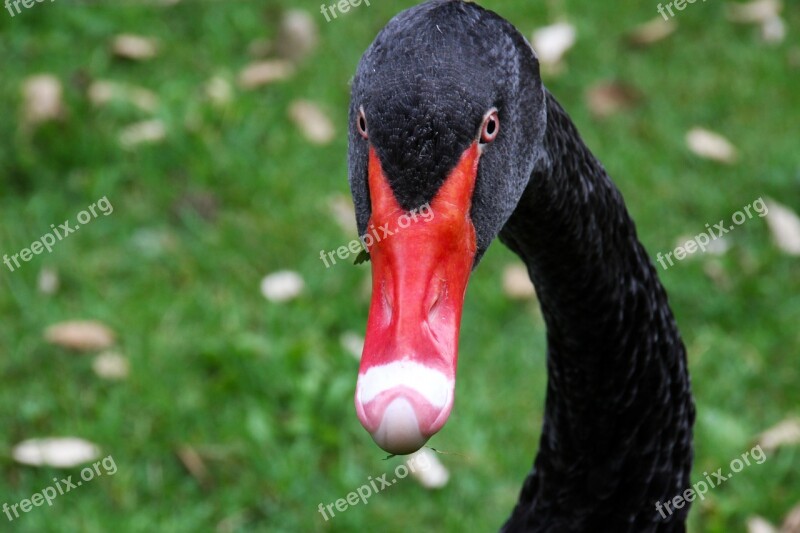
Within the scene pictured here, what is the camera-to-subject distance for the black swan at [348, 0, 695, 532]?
1032 mm

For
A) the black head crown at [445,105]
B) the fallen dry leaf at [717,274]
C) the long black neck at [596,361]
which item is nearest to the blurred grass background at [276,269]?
the fallen dry leaf at [717,274]

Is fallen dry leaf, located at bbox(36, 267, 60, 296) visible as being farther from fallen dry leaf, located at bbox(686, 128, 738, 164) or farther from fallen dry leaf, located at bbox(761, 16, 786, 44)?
fallen dry leaf, located at bbox(761, 16, 786, 44)

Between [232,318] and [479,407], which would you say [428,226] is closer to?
[479,407]

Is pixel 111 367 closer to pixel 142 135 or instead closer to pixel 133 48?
pixel 142 135

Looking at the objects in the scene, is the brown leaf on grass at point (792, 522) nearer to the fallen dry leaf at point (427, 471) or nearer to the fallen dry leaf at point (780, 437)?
the fallen dry leaf at point (780, 437)

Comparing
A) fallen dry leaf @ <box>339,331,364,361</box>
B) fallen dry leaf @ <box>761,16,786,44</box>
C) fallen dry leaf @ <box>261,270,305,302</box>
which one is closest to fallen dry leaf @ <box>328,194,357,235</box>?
fallen dry leaf @ <box>261,270,305,302</box>

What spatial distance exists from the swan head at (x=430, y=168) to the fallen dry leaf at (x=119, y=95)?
220 cm

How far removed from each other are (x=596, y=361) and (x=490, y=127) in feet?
1.73

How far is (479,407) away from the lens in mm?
2471

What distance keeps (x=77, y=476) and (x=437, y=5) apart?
157 centimetres

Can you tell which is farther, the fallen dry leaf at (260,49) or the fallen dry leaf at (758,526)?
the fallen dry leaf at (260,49)

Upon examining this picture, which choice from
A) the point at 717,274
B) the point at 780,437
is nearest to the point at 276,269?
the point at 717,274

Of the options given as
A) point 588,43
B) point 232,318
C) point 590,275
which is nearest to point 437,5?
point 590,275

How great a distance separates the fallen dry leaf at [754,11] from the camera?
11.7 feet
